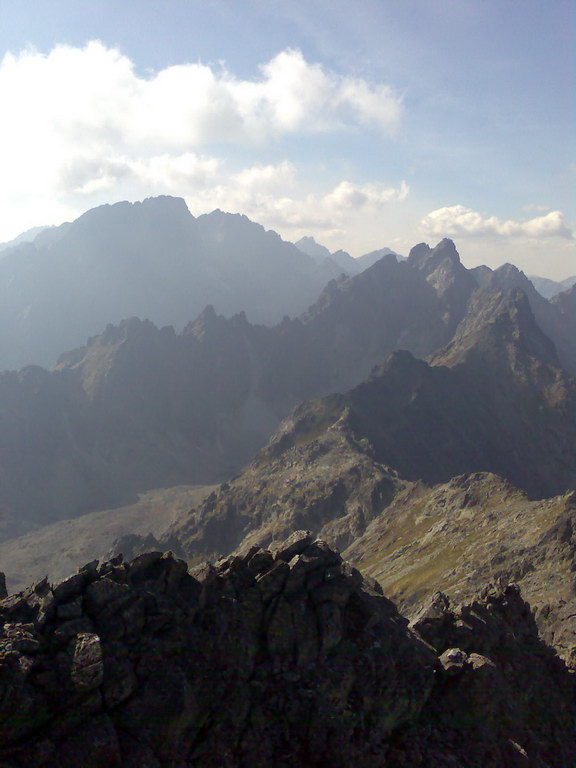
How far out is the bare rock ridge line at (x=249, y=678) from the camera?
22859 mm

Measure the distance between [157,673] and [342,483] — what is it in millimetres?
155756

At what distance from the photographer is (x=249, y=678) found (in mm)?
27688

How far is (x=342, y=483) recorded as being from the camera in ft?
584

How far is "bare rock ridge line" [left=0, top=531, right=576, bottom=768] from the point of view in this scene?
22.9 meters

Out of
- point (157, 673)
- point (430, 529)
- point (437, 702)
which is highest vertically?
point (157, 673)

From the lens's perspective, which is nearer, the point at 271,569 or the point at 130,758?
the point at 130,758

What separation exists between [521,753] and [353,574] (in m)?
13.1

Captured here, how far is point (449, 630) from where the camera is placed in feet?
122

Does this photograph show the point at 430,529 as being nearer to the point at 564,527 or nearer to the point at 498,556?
the point at 498,556

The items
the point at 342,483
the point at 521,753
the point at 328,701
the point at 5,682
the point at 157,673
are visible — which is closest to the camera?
the point at 5,682

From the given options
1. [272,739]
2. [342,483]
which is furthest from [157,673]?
[342,483]

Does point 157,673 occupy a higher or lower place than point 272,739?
higher

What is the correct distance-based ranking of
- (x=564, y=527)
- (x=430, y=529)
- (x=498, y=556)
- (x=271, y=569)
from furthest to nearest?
(x=430, y=529) < (x=498, y=556) < (x=564, y=527) < (x=271, y=569)

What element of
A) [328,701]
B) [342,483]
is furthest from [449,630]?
[342,483]
